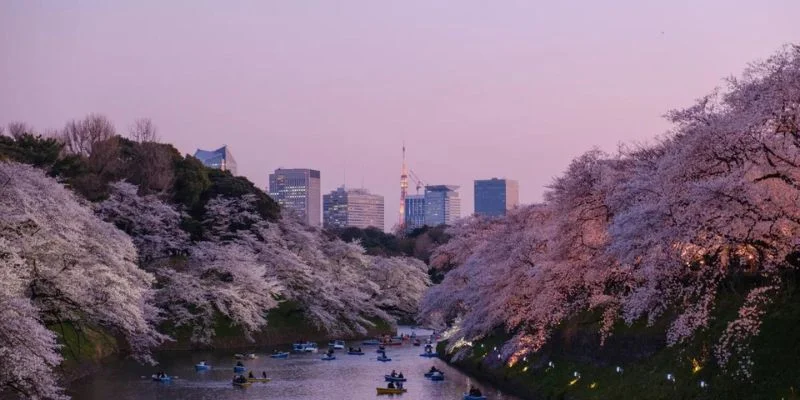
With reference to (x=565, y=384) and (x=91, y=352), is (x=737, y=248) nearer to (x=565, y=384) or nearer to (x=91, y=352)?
(x=565, y=384)

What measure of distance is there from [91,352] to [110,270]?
44.2ft

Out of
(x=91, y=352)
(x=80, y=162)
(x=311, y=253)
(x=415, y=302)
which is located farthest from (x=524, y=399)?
(x=415, y=302)

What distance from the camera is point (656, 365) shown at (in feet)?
101

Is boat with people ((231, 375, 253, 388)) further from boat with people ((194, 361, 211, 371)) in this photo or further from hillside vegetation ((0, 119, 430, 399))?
boat with people ((194, 361, 211, 371))

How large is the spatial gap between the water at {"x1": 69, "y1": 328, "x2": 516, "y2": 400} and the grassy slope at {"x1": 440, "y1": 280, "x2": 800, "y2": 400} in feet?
8.21

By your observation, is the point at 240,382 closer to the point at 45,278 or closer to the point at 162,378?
the point at 162,378

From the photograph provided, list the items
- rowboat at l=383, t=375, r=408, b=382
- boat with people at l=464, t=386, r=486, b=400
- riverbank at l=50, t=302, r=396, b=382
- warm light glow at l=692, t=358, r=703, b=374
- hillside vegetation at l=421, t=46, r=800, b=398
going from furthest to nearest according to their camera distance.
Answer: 1. rowboat at l=383, t=375, r=408, b=382
2. riverbank at l=50, t=302, r=396, b=382
3. boat with people at l=464, t=386, r=486, b=400
4. warm light glow at l=692, t=358, r=703, b=374
5. hillside vegetation at l=421, t=46, r=800, b=398

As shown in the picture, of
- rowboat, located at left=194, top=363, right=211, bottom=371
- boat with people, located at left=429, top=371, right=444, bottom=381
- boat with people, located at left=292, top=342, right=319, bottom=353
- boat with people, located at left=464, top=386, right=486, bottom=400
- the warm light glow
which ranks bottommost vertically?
boat with people, located at left=464, top=386, right=486, bottom=400

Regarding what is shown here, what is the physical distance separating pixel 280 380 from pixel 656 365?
22682mm

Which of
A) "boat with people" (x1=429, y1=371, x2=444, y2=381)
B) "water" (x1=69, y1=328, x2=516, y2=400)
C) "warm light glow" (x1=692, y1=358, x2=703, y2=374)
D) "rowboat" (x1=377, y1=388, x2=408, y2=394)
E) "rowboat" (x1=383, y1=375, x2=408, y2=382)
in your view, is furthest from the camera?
"boat with people" (x1=429, y1=371, x2=444, y2=381)

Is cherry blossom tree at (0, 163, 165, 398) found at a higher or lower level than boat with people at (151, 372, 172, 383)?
higher

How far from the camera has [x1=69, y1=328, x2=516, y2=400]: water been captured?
41281 mm

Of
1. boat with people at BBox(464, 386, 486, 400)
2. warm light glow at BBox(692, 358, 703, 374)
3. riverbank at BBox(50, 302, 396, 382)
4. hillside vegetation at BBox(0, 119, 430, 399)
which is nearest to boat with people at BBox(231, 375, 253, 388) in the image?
hillside vegetation at BBox(0, 119, 430, 399)

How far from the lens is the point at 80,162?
63250mm
